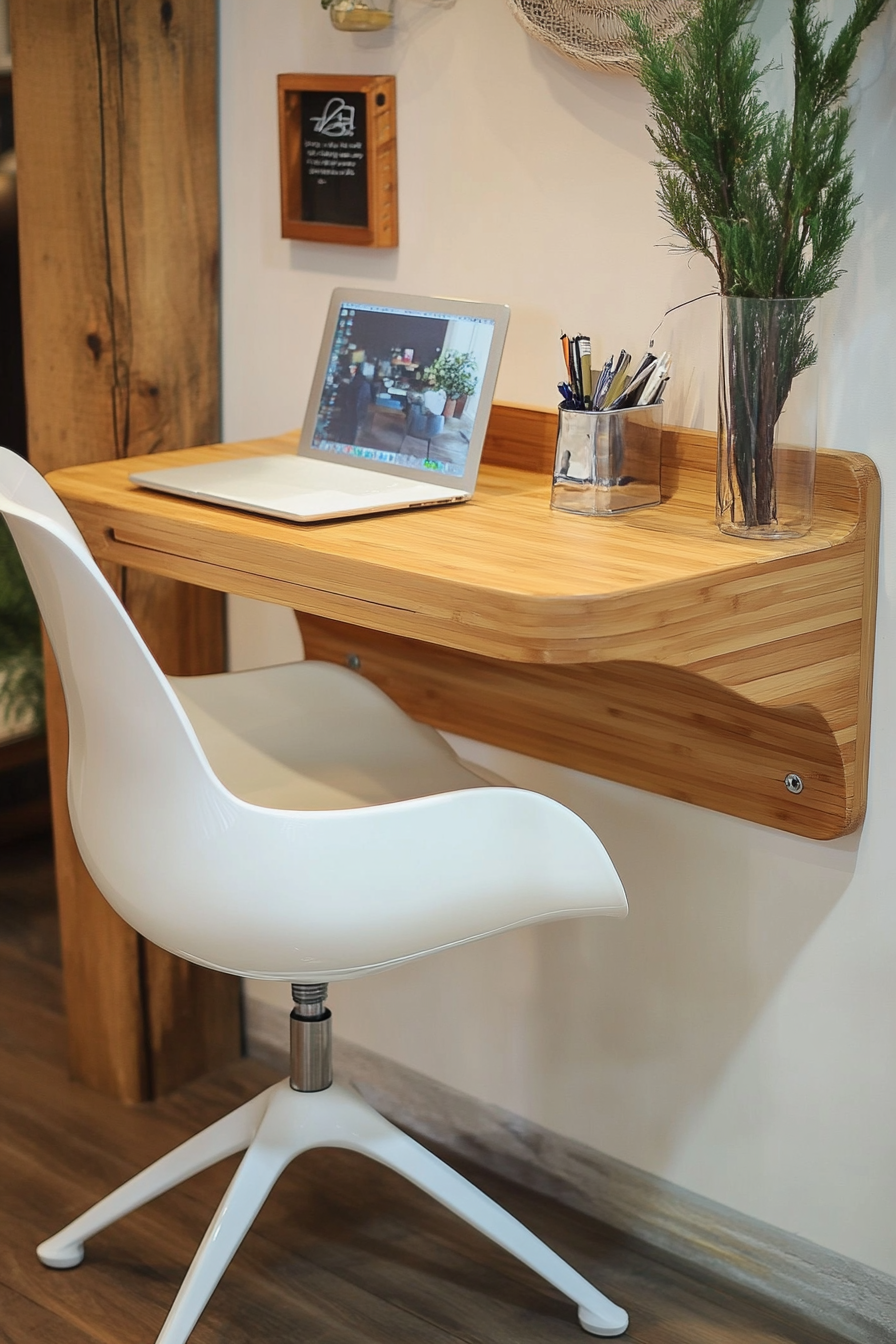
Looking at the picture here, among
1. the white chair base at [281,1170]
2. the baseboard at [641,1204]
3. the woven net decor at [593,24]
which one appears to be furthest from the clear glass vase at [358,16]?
the baseboard at [641,1204]

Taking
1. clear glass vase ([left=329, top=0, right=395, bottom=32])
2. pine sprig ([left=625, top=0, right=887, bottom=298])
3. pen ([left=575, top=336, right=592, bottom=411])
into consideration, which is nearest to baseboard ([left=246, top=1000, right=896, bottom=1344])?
pen ([left=575, top=336, right=592, bottom=411])

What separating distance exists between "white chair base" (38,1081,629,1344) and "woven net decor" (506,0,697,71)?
108 centimetres

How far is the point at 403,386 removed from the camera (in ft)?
5.42

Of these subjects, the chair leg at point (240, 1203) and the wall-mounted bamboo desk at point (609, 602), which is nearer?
the wall-mounted bamboo desk at point (609, 602)

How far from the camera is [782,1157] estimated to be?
167 cm

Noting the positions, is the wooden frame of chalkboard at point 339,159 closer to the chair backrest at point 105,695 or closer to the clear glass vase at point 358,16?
the clear glass vase at point 358,16

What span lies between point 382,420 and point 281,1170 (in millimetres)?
798

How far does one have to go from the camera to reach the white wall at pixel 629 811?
154 cm

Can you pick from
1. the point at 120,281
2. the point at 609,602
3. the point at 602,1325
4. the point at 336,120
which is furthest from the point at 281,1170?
the point at 336,120

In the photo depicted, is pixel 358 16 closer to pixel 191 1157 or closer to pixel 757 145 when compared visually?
pixel 757 145

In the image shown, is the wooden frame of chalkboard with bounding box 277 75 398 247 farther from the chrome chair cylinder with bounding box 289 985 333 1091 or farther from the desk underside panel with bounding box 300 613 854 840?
the chrome chair cylinder with bounding box 289 985 333 1091

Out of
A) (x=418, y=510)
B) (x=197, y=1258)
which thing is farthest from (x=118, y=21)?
(x=197, y=1258)

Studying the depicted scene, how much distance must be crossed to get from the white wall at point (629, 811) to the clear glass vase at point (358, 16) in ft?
0.10

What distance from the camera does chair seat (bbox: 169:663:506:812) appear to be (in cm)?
157
